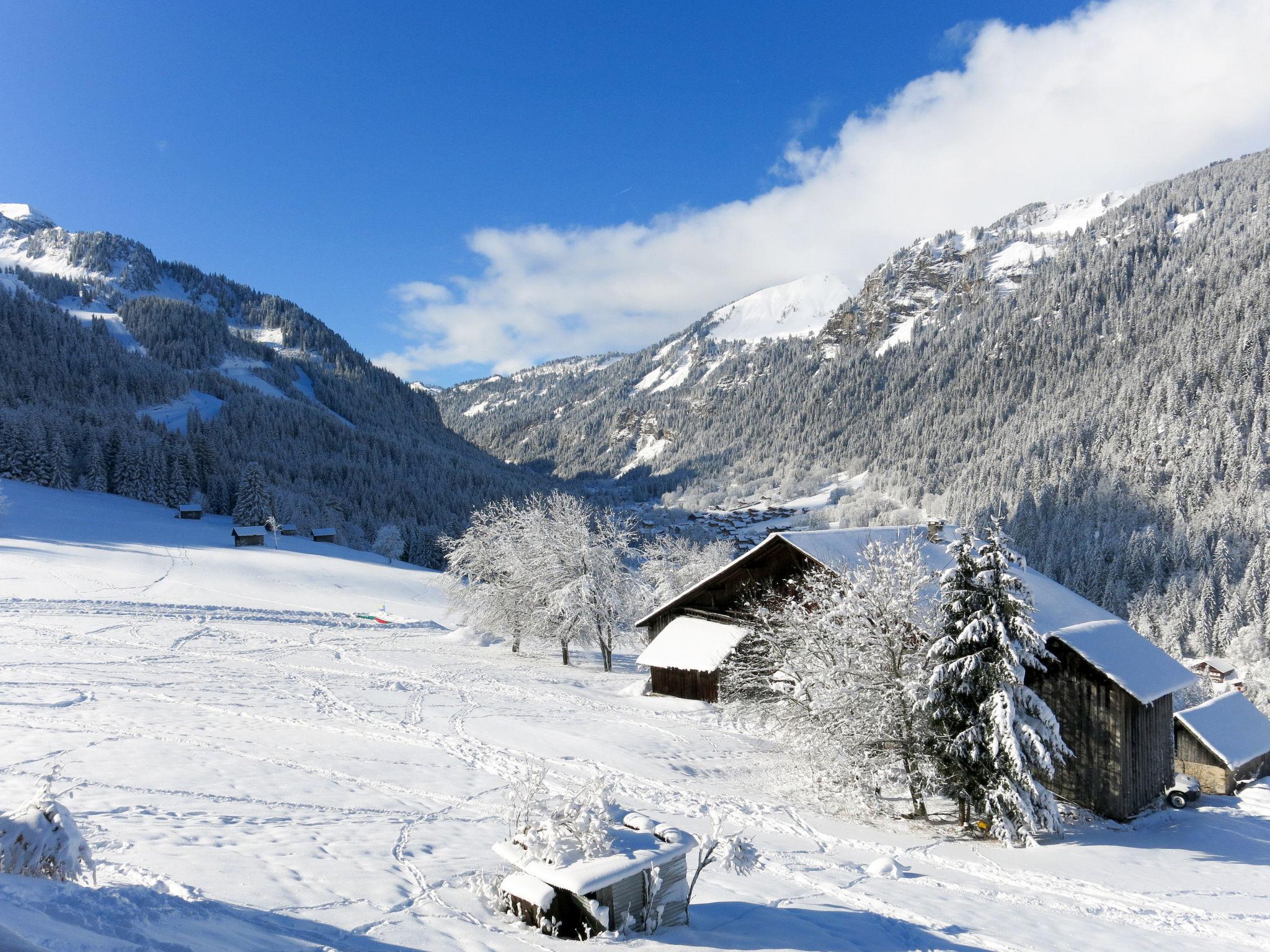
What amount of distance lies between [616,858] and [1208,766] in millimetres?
35639

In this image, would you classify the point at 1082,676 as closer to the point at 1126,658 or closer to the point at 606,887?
the point at 1126,658

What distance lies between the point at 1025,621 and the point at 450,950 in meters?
14.1

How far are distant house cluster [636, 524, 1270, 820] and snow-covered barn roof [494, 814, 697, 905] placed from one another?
12760 mm

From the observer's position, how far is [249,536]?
221 ft

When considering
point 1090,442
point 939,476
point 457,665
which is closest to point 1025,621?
point 457,665

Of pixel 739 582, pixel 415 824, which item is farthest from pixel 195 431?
pixel 415 824

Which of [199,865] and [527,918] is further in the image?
[199,865]

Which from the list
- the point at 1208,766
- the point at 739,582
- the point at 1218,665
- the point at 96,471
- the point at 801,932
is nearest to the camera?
the point at 801,932

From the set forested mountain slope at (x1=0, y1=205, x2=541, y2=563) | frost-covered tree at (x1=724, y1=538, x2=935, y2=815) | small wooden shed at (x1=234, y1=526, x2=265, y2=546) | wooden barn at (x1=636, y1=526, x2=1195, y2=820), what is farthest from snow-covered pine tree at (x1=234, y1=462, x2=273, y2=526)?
frost-covered tree at (x1=724, y1=538, x2=935, y2=815)

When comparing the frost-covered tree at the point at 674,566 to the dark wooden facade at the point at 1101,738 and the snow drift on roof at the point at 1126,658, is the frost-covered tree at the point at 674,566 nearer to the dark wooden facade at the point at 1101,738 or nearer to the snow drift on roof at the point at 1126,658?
the dark wooden facade at the point at 1101,738

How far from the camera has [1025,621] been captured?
614 inches

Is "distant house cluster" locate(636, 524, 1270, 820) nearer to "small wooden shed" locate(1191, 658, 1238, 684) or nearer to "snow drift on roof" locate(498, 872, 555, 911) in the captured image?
"snow drift on roof" locate(498, 872, 555, 911)

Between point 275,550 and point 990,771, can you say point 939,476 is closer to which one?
point 275,550

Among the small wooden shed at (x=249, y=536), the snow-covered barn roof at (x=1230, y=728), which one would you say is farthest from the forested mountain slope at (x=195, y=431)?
the snow-covered barn roof at (x=1230, y=728)
